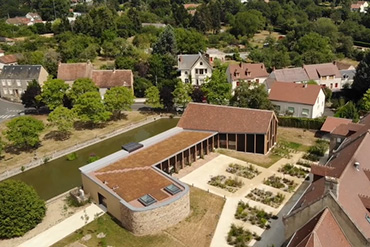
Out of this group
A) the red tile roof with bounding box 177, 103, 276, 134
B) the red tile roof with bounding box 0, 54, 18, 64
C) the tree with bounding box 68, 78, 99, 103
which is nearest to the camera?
the red tile roof with bounding box 177, 103, 276, 134

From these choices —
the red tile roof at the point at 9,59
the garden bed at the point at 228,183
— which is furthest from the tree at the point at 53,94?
the garden bed at the point at 228,183

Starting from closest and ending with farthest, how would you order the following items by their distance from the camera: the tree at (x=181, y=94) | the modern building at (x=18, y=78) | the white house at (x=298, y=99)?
the white house at (x=298, y=99), the tree at (x=181, y=94), the modern building at (x=18, y=78)

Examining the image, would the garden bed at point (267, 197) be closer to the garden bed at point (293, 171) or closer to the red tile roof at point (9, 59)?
the garden bed at point (293, 171)

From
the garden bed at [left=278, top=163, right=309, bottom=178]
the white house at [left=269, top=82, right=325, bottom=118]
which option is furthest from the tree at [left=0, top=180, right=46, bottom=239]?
the white house at [left=269, top=82, right=325, bottom=118]

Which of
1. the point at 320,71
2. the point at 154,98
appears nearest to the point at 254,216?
the point at 154,98

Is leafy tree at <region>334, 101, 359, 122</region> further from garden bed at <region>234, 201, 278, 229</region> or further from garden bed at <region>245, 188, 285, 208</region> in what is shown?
garden bed at <region>234, 201, 278, 229</region>
